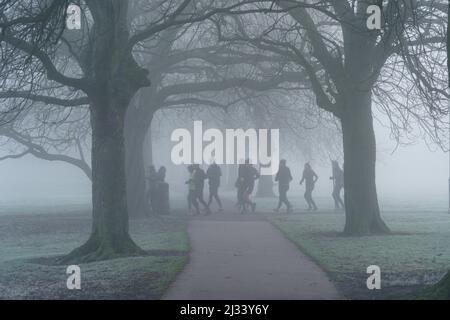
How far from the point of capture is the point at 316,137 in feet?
152

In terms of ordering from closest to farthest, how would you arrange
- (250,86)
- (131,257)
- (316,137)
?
(131,257), (250,86), (316,137)

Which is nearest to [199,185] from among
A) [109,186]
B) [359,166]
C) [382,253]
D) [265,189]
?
[359,166]

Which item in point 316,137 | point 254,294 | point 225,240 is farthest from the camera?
point 316,137

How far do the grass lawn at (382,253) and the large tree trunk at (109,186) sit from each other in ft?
11.3

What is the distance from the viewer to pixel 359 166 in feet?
58.6

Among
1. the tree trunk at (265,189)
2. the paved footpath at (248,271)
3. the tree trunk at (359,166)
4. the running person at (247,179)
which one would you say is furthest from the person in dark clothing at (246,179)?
the tree trunk at (265,189)

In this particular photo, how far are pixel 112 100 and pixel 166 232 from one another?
5982 mm

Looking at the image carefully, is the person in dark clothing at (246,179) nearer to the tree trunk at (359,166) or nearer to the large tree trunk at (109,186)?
the tree trunk at (359,166)

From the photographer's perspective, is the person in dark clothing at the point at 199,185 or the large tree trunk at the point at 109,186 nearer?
the large tree trunk at the point at 109,186

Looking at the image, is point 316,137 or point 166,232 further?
point 316,137

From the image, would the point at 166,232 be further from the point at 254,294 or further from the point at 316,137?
the point at 316,137

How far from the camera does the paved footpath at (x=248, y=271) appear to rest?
364 inches

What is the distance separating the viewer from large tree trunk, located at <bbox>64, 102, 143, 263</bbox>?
14.3 m
